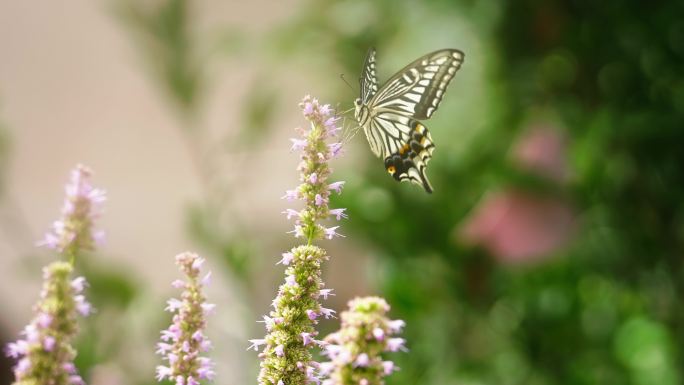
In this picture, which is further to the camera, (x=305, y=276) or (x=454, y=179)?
(x=454, y=179)

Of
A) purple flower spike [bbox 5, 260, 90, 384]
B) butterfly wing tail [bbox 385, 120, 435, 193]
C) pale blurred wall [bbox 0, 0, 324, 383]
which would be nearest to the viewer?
purple flower spike [bbox 5, 260, 90, 384]

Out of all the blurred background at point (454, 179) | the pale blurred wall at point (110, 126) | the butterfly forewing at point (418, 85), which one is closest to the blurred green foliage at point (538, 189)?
the blurred background at point (454, 179)

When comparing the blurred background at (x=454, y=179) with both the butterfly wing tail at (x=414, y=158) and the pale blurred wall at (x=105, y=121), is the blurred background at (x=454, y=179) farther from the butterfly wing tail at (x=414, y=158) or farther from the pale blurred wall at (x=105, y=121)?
the butterfly wing tail at (x=414, y=158)

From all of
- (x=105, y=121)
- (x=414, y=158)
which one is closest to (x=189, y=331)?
(x=414, y=158)

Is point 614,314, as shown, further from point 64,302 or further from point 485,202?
point 64,302

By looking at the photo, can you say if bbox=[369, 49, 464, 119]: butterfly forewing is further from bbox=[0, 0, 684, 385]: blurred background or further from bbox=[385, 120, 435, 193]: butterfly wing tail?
bbox=[0, 0, 684, 385]: blurred background

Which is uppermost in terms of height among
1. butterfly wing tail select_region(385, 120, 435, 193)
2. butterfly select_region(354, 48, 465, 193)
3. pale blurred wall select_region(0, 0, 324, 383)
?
pale blurred wall select_region(0, 0, 324, 383)

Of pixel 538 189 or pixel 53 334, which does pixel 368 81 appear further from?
pixel 538 189

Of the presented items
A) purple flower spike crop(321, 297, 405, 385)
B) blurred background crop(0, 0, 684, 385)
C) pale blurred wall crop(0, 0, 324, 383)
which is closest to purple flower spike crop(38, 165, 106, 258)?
purple flower spike crop(321, 297, 405, 385)
